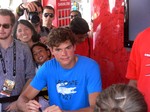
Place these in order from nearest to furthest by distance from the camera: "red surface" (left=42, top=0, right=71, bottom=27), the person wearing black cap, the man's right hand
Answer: the man's right hand
the person wearing black cap
"red surface" (left=42, top=0, right=71, bottom=27)

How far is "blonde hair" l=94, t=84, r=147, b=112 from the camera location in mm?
964

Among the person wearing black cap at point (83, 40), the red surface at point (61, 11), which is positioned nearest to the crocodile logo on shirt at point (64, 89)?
the person wearing black cap at point (83, 40)

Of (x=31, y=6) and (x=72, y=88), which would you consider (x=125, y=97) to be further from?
(x=31, y=6)

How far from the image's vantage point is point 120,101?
0.97m

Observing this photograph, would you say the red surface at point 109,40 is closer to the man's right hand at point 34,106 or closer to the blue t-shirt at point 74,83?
the blue t-shirt at point 74,83

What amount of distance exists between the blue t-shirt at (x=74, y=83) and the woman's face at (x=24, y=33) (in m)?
1.34

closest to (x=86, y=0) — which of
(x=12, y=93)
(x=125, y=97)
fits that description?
(x=12, y=93)

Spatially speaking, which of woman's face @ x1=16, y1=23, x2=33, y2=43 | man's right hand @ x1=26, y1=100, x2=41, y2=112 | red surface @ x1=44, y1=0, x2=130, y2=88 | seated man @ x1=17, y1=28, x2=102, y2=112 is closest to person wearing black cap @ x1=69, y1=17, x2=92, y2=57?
red surface @ x1=44, y1=0, x2=130, y2=88

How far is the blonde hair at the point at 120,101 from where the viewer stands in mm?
964

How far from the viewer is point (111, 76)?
10.0ft

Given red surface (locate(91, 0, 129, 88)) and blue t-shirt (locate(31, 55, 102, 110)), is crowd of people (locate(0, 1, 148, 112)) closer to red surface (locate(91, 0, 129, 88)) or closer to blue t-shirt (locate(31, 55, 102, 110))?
blue t-shirt (locate(31, 55, 102, 110))

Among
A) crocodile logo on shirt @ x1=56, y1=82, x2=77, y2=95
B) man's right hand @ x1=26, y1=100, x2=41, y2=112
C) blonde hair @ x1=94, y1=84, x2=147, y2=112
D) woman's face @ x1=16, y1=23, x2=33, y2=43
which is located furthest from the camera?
woman's face @ x1=16, y1=23, x2=33, y2=43

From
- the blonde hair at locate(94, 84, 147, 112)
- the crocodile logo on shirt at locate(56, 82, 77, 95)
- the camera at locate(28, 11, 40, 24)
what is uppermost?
the camera at locate(28, 11, 40, 24)

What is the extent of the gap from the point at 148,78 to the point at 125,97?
0.60 meters
